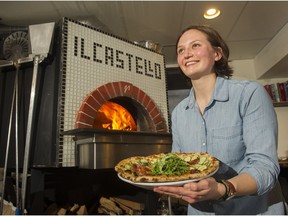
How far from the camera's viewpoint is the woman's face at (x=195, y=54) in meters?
1.10

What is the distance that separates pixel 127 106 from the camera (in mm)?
2277

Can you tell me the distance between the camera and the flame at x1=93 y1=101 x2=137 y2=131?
6.85ft

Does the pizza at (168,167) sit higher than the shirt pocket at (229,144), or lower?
lower

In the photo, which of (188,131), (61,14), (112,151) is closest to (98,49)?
(61,14)

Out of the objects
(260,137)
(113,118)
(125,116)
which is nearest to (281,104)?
(125,116)

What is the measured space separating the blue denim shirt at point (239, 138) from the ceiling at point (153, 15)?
1.47 m

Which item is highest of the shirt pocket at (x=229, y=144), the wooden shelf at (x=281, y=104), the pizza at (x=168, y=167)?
the wooden shelf at (x=281, y=104)

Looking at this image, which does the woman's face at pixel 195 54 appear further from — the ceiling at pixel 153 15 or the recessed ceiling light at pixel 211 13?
the recessed ceiling light at pixel 211 13

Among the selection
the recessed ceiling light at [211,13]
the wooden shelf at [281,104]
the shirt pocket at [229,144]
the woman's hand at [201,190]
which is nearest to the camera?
the woman's hand at [201,190]

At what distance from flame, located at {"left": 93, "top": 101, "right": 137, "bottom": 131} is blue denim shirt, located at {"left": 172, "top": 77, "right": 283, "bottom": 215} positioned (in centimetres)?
104

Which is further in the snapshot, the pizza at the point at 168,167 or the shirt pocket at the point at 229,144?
the shirt pocket at the point at 229,144

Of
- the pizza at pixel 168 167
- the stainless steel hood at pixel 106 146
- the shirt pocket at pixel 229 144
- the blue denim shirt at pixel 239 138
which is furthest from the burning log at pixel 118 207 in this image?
the shirt pocket at pixel 229 144

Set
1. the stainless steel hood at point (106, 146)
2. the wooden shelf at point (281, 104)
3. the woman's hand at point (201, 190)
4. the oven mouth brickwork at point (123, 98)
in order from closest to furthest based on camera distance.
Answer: the woman's hand at point (201, 190) < the stainless steel hood at point (106, 146) < the oven mouth brickwork at point (123, 98) < the wooden shelf at point (281, 104)

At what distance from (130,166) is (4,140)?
1375 millimetres
